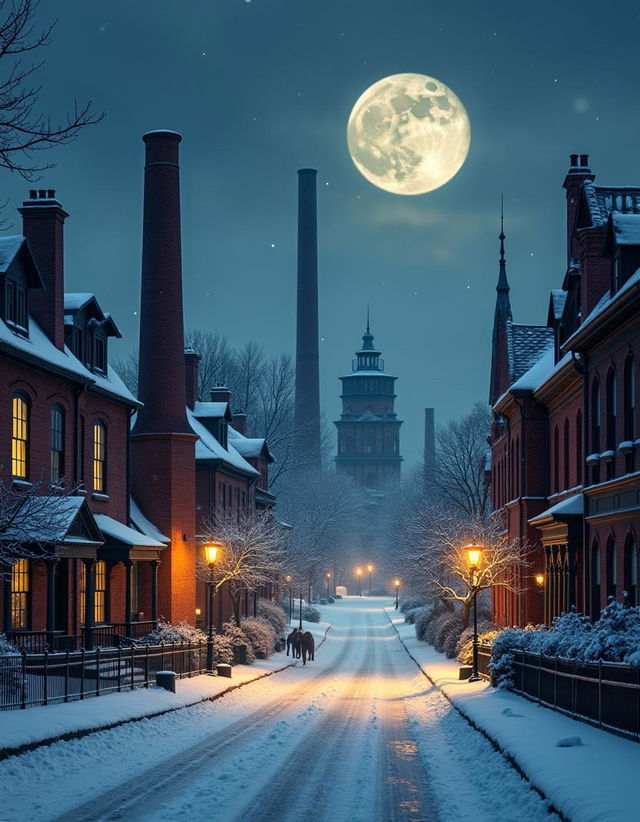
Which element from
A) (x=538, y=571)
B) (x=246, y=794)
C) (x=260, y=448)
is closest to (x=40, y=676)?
(x=246, y=794)

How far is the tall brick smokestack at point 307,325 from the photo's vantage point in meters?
113

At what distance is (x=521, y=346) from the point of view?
153ft

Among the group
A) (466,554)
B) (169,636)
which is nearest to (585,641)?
(169,636)

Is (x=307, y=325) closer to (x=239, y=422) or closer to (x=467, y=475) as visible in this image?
(x=467, y=475)

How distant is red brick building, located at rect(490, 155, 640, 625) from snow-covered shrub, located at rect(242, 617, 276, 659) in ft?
30.1

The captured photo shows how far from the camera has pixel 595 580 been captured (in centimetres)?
2991

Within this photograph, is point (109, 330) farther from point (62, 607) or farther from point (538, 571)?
point (538, 571)

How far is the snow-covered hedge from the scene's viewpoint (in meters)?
20.6

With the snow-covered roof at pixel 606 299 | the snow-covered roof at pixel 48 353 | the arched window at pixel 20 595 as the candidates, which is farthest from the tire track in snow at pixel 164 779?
the snow-covered roof at pixel 606 299

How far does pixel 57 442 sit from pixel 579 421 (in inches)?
559

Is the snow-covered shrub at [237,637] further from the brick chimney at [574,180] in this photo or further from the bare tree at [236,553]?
the brick chimney at [574,180]

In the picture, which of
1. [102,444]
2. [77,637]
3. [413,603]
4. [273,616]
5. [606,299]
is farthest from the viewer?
[413,603]

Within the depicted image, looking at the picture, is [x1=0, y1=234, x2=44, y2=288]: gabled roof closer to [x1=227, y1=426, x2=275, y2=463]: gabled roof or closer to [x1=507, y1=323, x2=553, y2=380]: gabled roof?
[x1=507, y1=323, x2=553, y2=380]: gabled roof

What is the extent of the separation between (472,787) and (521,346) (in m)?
32.0
